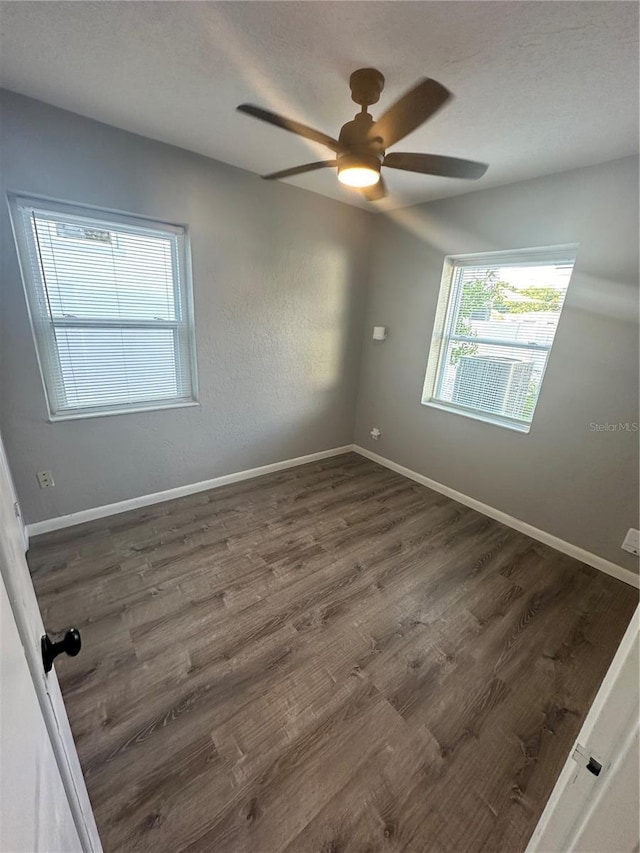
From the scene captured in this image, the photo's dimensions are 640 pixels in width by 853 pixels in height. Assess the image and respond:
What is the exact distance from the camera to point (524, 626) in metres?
1.85

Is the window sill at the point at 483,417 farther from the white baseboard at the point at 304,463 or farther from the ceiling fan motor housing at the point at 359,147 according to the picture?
the ceiling fan motor housing at the point at 359,147

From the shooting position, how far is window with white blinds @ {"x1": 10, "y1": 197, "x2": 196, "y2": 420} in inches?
80.4

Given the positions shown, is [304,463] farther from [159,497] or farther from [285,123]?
[285,123]

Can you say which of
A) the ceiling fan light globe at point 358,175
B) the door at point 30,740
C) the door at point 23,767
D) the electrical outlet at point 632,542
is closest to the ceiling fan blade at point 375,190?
the ceiling fan light globe at point 358,175

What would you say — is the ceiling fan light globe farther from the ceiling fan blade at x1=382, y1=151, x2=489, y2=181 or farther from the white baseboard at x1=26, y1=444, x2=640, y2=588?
the white baseboard at x1=26, y1=444, x2=640, y2=588

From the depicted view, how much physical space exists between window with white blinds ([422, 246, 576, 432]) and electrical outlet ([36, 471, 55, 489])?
10.2 ft

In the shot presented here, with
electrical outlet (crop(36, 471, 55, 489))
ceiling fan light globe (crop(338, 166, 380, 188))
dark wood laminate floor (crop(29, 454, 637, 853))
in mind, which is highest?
ceiling fan light globe (crop(338, 166, 380, 188))

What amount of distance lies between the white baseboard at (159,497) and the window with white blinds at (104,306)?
2.41 ft

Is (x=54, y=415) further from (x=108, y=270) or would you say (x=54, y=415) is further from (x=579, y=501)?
(x=579, y=501)

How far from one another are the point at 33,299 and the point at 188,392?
1.12 metres

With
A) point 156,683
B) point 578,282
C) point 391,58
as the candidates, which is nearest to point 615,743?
point 156,683

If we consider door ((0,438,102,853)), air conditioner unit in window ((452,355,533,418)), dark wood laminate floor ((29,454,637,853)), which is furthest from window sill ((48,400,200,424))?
air conditioner unit in window ((452,355,533,418))

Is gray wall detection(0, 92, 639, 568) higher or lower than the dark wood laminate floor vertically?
higher

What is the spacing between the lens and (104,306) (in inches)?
89.8
